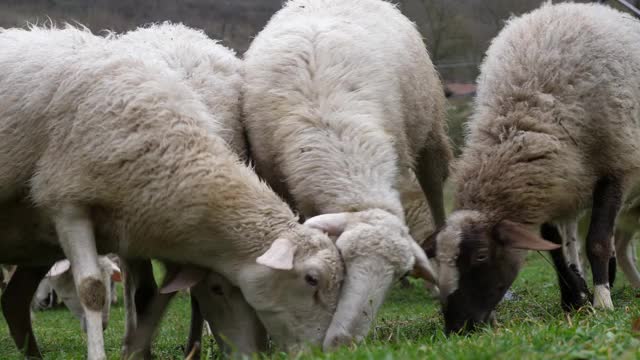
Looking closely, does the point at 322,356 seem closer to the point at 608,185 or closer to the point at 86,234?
the point at 86,234

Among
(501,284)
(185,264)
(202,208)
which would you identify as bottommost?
(501,284)

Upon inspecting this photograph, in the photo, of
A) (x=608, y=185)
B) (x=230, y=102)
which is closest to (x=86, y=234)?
(x=230, y=102)

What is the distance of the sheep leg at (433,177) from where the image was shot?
850 centimetres

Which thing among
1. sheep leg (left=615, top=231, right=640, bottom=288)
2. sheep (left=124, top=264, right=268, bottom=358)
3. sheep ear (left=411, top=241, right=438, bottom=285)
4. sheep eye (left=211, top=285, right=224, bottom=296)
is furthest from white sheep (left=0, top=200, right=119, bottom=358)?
sheep leg (left=615, top=231, right=640, bottom=288)

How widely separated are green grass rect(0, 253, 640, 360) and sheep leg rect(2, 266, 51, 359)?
0.69 ft

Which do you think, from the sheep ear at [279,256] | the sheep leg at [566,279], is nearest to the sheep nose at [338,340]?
the sheep ear at [279,256]

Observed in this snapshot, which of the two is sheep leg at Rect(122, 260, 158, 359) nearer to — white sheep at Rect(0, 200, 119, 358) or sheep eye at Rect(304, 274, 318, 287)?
white sheep at Rect(0, 200, 119, 358)

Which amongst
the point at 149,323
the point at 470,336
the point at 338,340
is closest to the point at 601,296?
the point at 470,336

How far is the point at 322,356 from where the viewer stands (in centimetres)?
410

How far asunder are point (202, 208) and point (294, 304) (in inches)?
28.9

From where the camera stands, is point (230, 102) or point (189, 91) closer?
point (189, 91)

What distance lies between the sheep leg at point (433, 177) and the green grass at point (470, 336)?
89 cm

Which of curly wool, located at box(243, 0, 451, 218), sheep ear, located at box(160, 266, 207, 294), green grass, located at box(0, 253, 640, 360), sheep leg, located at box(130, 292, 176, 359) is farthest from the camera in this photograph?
sheep leg, located at box(130, 292, 176, 359)

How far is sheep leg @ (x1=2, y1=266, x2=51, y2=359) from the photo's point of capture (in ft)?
23.6
